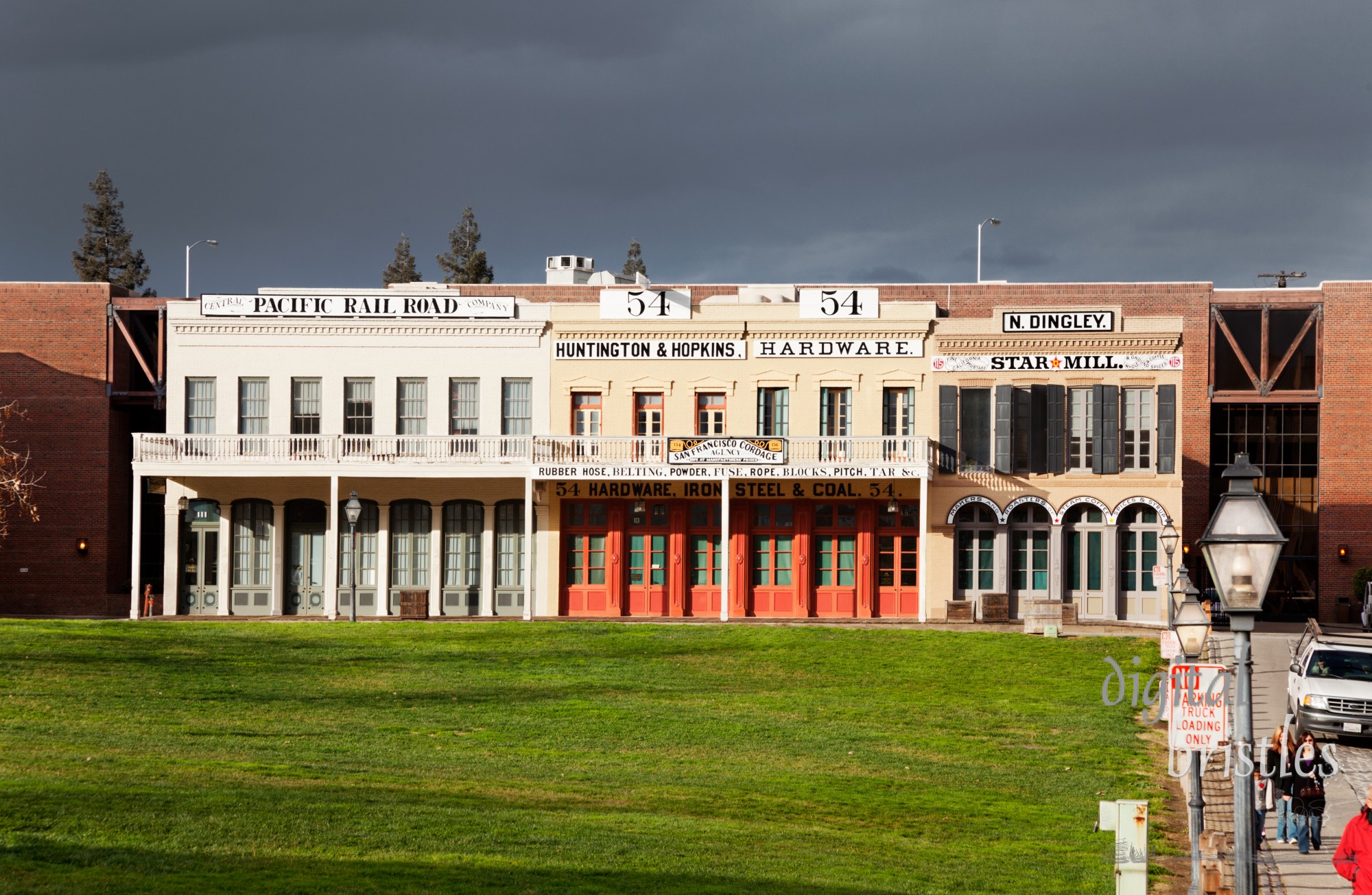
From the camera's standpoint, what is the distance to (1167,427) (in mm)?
40031

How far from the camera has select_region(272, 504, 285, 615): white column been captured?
41438mm

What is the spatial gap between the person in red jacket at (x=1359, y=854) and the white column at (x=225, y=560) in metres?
34.7

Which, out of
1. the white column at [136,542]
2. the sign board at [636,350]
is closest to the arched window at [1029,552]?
the sign board at [636,350]

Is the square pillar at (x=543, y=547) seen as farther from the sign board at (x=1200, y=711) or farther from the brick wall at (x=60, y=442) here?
the sign board at (x=1200, y=711)

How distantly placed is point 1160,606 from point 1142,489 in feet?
10.2

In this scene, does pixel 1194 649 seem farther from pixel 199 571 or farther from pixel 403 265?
pixel 403 265

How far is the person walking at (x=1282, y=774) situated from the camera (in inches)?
691

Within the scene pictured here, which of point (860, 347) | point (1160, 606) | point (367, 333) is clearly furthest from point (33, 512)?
point (1160, 606)

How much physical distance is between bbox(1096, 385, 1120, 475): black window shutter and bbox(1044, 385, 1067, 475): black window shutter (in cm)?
91

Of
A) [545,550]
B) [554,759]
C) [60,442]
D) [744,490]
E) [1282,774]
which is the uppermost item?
[60,442]

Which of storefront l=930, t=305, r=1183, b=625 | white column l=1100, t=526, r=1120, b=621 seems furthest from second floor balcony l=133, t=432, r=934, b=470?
white column l=1100, t=526, r=1120, b=621

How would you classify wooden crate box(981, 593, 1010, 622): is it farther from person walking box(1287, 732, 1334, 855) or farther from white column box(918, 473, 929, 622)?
person walking box(1287, 732, 1334, 855)

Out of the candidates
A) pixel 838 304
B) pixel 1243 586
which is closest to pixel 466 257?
pixel 838 304

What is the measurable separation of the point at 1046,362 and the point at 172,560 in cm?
2449
